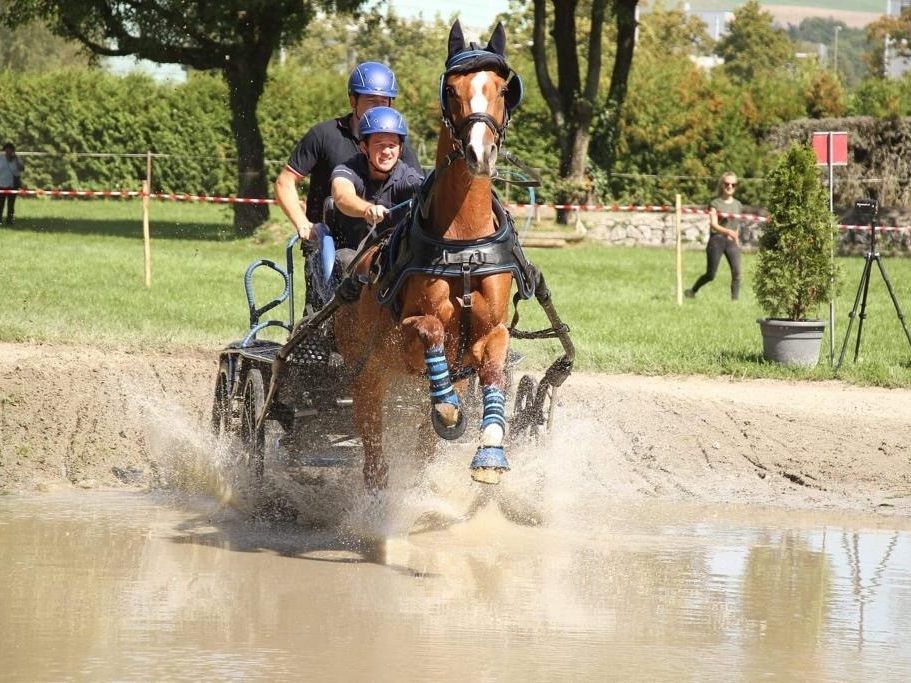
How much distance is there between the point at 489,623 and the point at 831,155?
8.67 m

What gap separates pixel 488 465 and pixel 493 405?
30 cm

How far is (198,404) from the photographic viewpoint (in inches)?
421

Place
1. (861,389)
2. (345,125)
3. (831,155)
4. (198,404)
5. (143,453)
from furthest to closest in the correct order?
(831,155)
(861,389)
(198,404)
(143,453)
(345,125)

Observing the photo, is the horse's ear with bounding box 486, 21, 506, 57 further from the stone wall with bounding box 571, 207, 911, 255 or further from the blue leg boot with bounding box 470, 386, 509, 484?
the stone wall with bounding box 571, 207, 911, 255

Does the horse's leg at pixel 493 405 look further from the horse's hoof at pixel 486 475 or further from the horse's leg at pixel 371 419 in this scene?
the horse's leg at pixel 371 419

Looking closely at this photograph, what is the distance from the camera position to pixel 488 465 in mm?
6184

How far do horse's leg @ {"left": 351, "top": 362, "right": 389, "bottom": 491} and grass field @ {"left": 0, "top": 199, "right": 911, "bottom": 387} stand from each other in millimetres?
4909

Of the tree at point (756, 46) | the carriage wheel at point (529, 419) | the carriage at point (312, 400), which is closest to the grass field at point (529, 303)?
the carriage at point (312, 400)

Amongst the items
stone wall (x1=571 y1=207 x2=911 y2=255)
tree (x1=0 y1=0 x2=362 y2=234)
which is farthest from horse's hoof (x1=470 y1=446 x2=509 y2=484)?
stone wall (x1=571 y1=207 x2=911 y2=255)

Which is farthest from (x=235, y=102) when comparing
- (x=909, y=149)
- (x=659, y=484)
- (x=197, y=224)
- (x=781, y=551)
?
(x=781, y=551)

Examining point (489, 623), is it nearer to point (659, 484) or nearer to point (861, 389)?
point (659, 484)

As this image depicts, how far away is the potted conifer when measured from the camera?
39.7 feet

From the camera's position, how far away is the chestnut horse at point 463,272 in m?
6.09

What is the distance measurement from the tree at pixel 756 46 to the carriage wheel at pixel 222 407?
7439 cm
